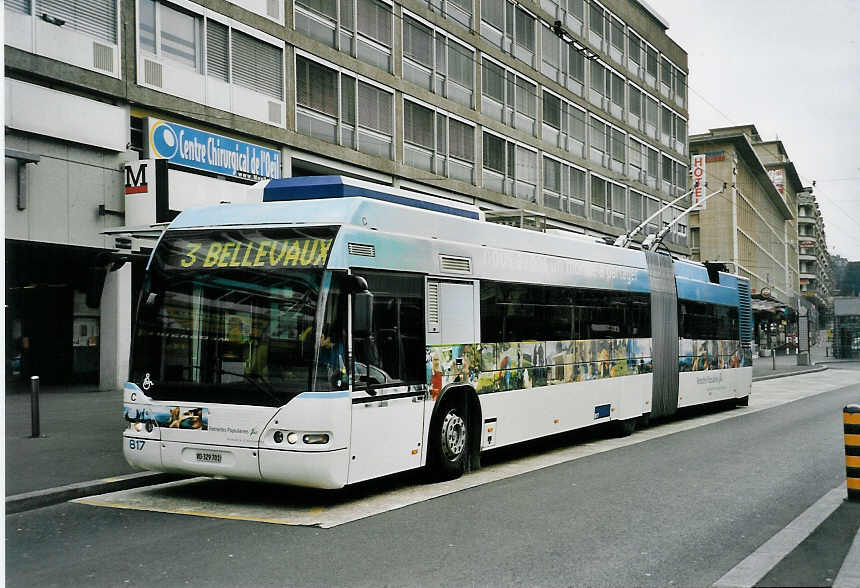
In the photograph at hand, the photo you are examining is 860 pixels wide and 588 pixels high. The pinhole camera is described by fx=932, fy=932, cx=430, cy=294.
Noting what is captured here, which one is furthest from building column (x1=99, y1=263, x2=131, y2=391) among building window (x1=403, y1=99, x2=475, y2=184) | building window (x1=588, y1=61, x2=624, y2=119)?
building window (x1=588, y1=61, x2=624, y2=119)

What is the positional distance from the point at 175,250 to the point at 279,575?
4.18 m

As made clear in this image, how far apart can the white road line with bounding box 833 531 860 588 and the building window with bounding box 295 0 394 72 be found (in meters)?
22.0

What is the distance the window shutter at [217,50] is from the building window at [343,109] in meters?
2.73

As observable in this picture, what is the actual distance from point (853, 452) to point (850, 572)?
3204 mm

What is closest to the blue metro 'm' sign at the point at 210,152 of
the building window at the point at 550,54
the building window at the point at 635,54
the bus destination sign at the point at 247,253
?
the bus destination sign at the point at 247,253

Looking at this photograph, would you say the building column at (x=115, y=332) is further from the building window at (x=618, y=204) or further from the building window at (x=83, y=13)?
the building window at (x=618, y=204)

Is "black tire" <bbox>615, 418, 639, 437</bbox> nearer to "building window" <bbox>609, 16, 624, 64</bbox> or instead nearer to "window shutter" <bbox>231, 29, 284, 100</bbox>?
"window shutter" <bbox>231, 29, 284, 100</bbox>

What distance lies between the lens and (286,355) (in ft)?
28.1

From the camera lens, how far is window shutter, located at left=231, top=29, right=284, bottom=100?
23484 mm

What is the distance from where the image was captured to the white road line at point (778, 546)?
19.4 feet

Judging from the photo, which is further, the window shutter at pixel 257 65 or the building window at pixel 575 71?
the building window at pixel 575 71

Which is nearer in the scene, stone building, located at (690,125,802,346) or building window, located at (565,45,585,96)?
building window, located at (565,45,585,96)

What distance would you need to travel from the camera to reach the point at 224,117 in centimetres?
2283

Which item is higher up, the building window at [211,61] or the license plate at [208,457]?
the building window at [211,61]
